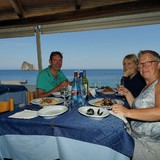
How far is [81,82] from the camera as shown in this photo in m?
1.60

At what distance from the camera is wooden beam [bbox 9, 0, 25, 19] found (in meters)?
3.53

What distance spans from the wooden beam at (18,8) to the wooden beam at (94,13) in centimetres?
12

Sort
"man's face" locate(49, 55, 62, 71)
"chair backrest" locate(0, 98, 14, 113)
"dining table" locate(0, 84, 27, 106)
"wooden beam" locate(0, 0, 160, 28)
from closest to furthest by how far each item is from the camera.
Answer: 1. "chair backrest" locate(0, 98, 14, 113)
2. "man's face" locate(49, 55, 62, 71)
3. "wooden beam" locate(0, 0, 160, 28)
4. "dining table" locate(0, 84, 27, 106)

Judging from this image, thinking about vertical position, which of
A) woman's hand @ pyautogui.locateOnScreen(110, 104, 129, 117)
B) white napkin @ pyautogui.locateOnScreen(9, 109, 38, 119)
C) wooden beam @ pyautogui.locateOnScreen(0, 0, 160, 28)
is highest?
wooden beam @ pyautogui.locateOnScreen(0, 0, 160, 28)

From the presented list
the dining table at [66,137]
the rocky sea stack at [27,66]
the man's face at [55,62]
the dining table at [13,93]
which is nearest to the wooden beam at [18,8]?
the dining table at [13,93]

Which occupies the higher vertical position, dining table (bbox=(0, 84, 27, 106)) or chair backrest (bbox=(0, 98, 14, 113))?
chair backrest (bbox=(0, 98, 14, 113))

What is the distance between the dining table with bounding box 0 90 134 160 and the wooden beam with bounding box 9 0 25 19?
3100 millimetres

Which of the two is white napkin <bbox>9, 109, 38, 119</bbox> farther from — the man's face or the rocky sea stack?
the rocky sea stack

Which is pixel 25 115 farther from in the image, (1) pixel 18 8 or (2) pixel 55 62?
(1) pixel 18 8

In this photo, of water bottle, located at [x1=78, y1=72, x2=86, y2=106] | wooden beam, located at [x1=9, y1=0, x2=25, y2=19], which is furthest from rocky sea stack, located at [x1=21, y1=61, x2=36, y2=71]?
water bottle, located at [x1=78, y1=72, x2=86, y2=106]

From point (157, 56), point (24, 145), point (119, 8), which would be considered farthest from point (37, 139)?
point (119, 8)

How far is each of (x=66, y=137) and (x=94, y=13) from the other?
Result: 3.06 m

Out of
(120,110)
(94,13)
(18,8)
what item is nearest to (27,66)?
(18,8)

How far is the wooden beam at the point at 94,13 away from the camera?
3.20 m
